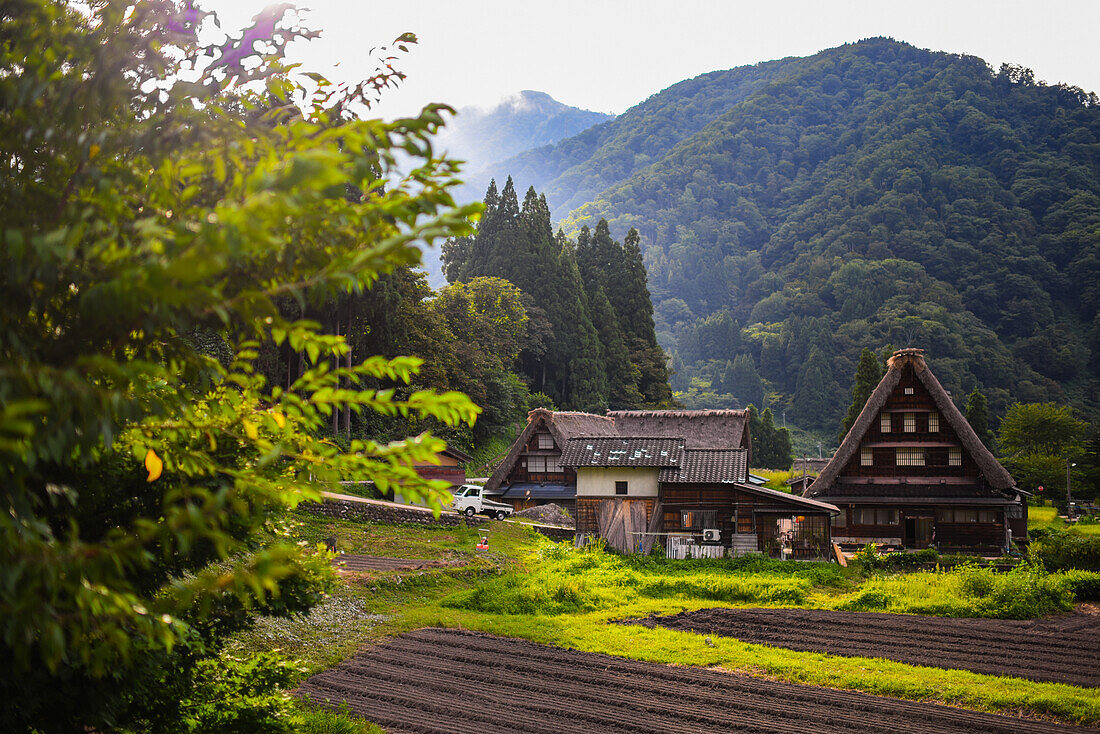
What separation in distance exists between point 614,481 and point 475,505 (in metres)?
6.17

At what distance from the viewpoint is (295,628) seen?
1253 centimetres

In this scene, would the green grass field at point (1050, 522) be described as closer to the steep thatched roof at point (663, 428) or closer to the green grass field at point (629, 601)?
the steep thatched roof at point (663, 428)

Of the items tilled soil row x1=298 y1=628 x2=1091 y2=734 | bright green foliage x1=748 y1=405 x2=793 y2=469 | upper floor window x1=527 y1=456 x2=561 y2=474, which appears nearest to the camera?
tilled soil row x1=298 y1=628 x2=1091 y2=734

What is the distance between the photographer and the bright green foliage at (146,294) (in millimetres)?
2357

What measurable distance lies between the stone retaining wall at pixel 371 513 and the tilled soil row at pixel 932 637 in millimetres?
10209

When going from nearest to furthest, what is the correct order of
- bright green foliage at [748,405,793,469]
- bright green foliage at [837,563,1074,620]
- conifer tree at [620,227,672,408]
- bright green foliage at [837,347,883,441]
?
bright green foliage at [837,563,1074,620] < bright green foliage at [837,347,883,441] < conifer tree at [620,227,672,408] < bright green foliage at [748,405,793,469]

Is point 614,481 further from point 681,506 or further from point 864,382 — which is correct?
point 864,382

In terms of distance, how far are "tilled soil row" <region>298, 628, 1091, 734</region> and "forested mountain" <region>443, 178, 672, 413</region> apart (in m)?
35.6

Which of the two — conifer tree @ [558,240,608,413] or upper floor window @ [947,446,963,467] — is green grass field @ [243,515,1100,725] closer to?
upper floor window @ [947,446,963,467]

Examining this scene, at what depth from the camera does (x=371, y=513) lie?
22.8m

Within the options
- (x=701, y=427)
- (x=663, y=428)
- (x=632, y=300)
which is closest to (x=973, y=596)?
(x=701, y=427)

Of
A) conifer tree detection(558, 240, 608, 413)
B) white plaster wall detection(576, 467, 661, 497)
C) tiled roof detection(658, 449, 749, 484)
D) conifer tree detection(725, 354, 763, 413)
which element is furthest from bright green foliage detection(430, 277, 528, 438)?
conifer tree detection(725, 354, 763, 413)

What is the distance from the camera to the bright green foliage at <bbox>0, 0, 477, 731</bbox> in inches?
92.8

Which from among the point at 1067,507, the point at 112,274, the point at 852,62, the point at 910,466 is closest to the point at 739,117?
the point at 852,62
